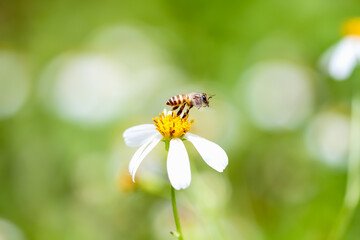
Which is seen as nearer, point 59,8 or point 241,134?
point 241,134

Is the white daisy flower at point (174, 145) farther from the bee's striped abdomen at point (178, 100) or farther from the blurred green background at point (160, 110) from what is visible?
the blurred green background at point (160, 110)

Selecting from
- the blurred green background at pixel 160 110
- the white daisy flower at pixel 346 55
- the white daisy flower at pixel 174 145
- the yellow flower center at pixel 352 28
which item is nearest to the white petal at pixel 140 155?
the white daisy flower at pixel 174 145

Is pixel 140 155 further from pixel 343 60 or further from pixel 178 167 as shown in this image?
pixel 343 60

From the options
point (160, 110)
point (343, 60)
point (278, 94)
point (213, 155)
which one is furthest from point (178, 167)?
point (278, 94)

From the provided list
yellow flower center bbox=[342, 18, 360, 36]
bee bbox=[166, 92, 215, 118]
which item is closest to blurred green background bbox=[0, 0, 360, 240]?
bee bbox=[166, 92, 215, 118]

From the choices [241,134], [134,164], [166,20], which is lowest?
[134,164]

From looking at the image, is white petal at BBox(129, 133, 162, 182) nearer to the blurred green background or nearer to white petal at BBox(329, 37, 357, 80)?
the blurred green background

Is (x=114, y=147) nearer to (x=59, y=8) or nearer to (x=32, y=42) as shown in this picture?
(x=32, y=42)

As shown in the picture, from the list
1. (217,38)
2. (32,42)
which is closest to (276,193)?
(217,38)
